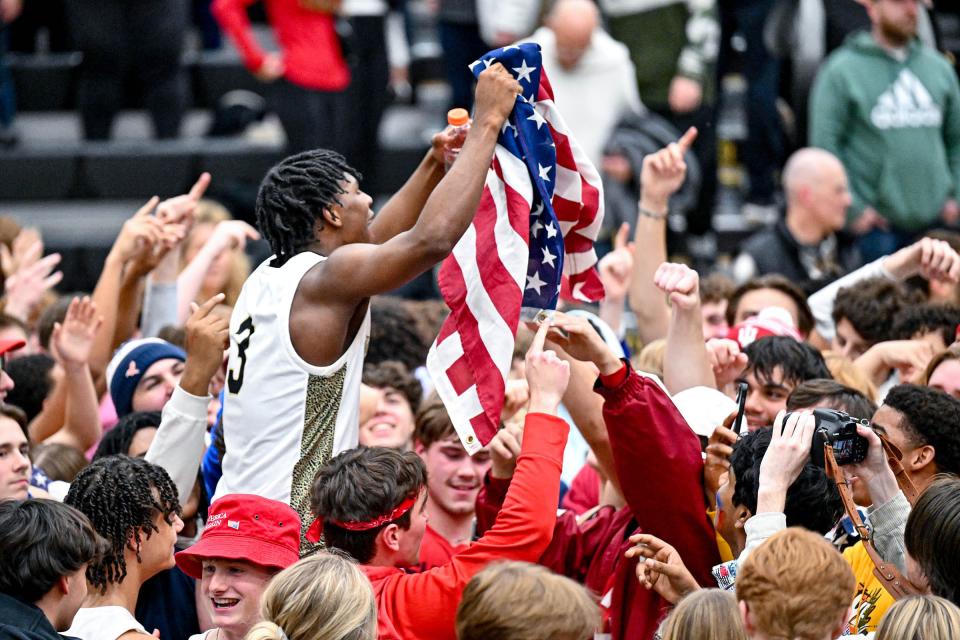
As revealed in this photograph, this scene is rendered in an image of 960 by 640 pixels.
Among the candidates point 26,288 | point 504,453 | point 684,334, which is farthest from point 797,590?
point 26,288

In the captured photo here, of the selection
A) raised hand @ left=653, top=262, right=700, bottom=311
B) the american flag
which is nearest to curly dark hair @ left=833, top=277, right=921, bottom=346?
raised hand @ left=653, top=262, right=700, bottom=311

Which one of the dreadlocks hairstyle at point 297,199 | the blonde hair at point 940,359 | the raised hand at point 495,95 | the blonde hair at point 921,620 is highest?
the raised hand at point 495,95

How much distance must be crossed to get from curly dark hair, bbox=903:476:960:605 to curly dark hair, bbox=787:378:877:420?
3.11 feet

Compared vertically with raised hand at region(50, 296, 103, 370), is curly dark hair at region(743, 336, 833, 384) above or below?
above

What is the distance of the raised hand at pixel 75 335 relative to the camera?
5.98 metres

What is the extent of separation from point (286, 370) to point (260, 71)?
19.6ft

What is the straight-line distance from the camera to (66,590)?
13.1 feet

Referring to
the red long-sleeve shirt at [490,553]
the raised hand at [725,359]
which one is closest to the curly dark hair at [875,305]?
the raised hand at [725,359]

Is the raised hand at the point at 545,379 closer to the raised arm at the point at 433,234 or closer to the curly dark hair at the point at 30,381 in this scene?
the raised arm at the point at 433,234

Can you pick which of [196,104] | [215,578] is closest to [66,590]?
[215,578]

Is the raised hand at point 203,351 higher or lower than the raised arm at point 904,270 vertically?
higher

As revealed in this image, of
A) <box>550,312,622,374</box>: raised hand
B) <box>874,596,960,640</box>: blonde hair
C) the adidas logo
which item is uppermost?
<box>550,312,622,374</box>: raised hand

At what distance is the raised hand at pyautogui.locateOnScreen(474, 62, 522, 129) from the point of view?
14.6 ft

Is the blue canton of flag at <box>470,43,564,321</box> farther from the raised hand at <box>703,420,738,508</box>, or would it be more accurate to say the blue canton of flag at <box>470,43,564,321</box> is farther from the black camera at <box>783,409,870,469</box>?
the black camera at <box>783,409,870,469</box>
